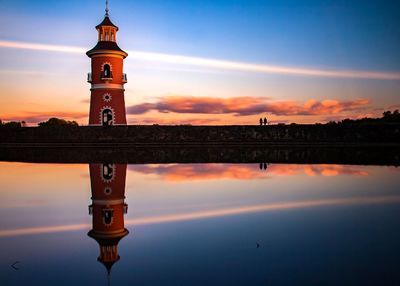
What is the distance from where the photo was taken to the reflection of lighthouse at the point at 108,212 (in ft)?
13.1

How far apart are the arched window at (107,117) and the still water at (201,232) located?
17.2 meters

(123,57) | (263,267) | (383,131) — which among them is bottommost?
(263,267)

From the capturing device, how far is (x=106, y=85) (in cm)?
2580

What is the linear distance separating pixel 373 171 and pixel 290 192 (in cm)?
471

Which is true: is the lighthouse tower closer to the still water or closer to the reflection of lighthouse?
the reflection of lighthouse

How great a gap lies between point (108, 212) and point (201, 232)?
1.81m

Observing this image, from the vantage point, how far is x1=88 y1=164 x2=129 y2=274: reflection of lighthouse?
3992mm

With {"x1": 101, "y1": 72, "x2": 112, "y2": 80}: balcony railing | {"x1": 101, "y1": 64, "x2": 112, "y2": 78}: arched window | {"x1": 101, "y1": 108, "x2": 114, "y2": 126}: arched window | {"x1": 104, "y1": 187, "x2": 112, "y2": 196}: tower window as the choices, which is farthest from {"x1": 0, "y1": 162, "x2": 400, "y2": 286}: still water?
{"x1": 101, "y1": 64, "x2": 112, "y2": 78}: arched window

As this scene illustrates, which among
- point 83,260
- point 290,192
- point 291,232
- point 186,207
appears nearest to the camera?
point 83,260

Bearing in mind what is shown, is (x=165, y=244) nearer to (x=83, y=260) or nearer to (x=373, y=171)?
(x=83, y=260)

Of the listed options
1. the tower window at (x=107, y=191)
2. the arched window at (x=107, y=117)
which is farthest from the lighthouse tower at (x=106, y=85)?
the tower window at (x=107, y=191)

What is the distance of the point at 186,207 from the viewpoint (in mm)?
6059

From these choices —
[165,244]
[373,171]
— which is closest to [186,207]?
[165,244]

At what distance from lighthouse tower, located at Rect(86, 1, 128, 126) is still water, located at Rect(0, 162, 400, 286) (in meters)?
17.2
